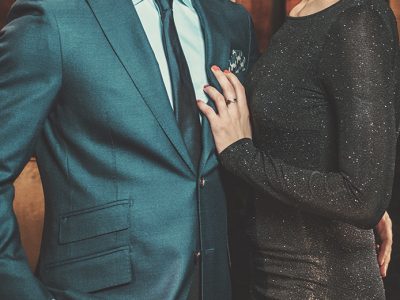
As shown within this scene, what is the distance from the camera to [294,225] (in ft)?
4.66

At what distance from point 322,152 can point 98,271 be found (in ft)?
1.94

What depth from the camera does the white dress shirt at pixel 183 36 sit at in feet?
4.45

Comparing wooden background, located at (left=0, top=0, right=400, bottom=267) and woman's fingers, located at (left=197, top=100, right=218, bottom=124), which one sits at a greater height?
woman's fingers, located at (left=197, top=100, right=218, bottom=124)

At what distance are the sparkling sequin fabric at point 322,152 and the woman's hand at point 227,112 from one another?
0.08 ft

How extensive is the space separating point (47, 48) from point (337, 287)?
88cm

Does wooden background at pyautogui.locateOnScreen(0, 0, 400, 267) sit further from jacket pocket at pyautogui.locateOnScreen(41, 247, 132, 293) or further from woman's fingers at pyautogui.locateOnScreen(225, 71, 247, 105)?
jacket pocket at pyautogui.locateOnScreen(41, 247, 132, 293)

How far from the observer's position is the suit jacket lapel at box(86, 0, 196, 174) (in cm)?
124

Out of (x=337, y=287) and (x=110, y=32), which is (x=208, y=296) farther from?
(x=110, y=32)

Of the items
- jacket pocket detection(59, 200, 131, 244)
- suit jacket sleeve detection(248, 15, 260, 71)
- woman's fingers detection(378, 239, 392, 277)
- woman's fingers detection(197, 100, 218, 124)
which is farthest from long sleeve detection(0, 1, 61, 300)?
woman's fingers detection(378, 239, 392, 277)

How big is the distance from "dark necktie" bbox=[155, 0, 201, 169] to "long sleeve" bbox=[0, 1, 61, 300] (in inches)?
11.0

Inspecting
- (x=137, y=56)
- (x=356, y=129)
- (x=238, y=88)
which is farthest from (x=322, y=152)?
(x=137, y=56)

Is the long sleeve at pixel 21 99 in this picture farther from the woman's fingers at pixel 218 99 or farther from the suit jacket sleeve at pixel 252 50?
the suit jacket sleeve at pixel 252 50

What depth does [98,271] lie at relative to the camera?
1237mm

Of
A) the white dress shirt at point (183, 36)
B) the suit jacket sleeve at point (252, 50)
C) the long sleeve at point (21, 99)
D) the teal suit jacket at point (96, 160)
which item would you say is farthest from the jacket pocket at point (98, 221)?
the suit jacket sleeve at point (252, 50)
